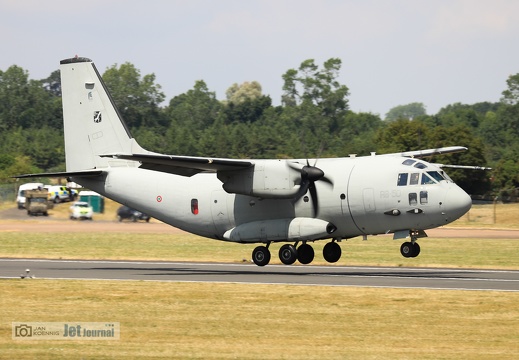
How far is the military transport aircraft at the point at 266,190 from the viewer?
100 ft

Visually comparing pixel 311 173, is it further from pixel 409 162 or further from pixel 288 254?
pixel 409 162

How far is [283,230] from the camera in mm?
31844

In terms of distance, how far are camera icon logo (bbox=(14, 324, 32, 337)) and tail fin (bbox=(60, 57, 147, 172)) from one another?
16.2 metres

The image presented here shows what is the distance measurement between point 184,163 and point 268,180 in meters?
3.02

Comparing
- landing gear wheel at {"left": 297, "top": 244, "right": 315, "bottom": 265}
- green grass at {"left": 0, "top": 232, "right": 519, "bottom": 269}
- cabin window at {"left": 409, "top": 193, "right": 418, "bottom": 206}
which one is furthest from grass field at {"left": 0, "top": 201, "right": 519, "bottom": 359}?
green grass at {"left": 0, "top": 232, "right": 519, "bottom": 269}

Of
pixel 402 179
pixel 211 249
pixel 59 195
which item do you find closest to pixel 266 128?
pixel 59 195

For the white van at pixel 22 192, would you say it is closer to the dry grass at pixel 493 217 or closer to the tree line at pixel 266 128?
the tree line at pixel 266 128

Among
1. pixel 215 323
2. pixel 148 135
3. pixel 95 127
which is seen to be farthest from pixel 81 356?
pixel 148 135

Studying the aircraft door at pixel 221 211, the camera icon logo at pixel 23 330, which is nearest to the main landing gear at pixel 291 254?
the aircraft door at pixel 221 211

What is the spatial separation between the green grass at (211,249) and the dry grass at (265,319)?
1226cm

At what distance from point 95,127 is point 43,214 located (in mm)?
41767

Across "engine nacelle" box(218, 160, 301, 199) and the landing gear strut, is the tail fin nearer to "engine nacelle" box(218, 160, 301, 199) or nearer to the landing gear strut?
"engine nacelle" box(218, 160, 301, 199)

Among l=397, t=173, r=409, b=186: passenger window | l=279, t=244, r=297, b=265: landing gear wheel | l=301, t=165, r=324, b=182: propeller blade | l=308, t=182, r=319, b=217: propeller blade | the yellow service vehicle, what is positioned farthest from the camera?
the yellow service vehicle

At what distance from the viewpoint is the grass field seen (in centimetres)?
1812
